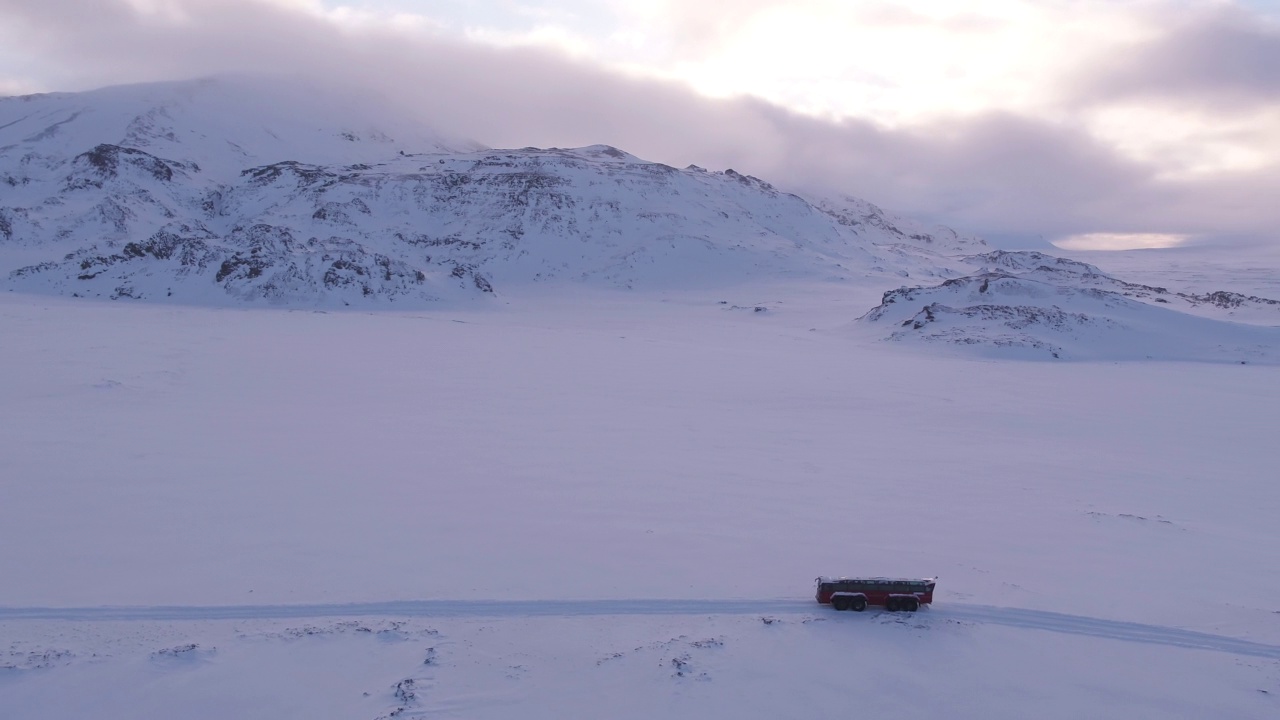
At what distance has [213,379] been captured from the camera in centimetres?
1912

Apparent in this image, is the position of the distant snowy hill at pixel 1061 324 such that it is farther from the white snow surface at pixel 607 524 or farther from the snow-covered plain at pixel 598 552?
the snow-covered plain at pixel 598 552

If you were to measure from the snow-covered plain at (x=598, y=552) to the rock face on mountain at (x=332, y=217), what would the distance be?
1263 inches

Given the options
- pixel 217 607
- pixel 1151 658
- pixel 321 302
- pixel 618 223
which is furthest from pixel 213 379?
pixel 618 223

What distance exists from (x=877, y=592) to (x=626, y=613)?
2864 mm

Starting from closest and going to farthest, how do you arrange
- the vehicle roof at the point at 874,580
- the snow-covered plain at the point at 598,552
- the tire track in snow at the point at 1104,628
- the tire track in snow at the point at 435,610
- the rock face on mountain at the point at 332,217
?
the snow-covered plain at the point at 598,552, the tire track in snow at the point at 435,610, the tire track in snow at the point at 1104,628, the vehicle roof at the point at 874,580, the rock face on mountain at the point at 332,217

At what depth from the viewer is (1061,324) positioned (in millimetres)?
39031

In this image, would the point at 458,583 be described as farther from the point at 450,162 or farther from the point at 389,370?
the point at 450,162

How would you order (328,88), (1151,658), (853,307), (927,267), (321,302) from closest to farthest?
(1151,658) → (321,302) → (853,307) → (927,267) → (328,88)

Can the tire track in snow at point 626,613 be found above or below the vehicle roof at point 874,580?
below

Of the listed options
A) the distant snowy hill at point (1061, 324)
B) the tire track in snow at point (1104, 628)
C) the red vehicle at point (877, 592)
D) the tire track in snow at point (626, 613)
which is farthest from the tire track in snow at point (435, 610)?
the distant snowy hill at point (1061, 324)

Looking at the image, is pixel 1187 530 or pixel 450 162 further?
pixel 450 162

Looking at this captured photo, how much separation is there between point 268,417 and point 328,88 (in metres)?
135

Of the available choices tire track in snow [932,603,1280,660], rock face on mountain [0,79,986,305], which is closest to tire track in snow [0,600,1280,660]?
tire track in snow [932,603,1280,660]

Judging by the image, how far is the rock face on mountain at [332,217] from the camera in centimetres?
4850
